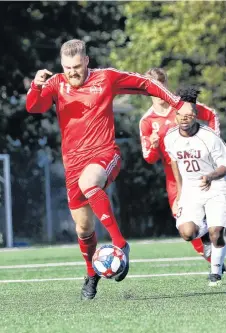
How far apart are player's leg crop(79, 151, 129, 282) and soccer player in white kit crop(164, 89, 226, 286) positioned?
4.23 feet

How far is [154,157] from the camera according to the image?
13523 mm

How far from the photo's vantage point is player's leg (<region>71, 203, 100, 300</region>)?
35.1 ft

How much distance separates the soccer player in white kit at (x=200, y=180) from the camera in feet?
38.4

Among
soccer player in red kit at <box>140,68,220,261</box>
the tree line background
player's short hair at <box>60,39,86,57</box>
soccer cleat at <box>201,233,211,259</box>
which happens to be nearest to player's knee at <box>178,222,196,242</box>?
soccer cleat at <box>201,233,211,259</box>

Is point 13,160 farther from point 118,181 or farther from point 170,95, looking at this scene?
point 170,95

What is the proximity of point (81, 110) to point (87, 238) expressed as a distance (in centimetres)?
117

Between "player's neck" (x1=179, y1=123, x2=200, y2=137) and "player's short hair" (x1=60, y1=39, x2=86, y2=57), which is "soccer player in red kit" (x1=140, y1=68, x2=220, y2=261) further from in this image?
"player's short hair" (x1=60, y1=39, x2=86, y2=57)

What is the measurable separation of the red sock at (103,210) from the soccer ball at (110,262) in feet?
0.44

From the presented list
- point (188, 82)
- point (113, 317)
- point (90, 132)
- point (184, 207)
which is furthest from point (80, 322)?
point (188, 82)

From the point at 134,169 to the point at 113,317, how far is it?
913 inches

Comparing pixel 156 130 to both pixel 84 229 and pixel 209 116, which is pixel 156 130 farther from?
pixel 84 229

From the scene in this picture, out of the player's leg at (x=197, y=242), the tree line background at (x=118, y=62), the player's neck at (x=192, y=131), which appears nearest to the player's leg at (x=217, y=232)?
the player's leg at (x=197, y=242)

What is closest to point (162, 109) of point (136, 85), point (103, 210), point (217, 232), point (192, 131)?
point (192, 131)

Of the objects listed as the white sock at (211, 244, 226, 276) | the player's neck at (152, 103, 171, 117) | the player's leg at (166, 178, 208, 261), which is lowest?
the white sock at (211, 244, 226, 276)
